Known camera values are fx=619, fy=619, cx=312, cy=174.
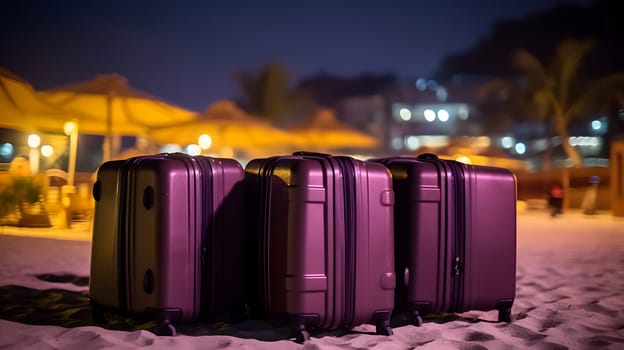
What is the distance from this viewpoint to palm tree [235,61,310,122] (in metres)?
40.5

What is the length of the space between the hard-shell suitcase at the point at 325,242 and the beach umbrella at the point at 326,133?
15512 millimetres

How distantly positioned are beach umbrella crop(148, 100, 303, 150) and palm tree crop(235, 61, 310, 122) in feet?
77.2

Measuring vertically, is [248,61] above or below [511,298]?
above

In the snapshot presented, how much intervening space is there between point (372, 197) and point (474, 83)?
45.6 m

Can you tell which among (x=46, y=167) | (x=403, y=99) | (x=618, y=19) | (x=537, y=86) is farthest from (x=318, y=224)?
(x=403, y=99)

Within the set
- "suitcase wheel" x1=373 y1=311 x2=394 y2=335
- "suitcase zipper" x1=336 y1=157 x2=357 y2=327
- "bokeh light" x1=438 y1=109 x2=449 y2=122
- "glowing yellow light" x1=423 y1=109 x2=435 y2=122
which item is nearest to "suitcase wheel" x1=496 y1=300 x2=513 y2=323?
"suitcase wheel" x1=373 y1=311 x2=394 y2=335

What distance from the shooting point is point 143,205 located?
3.19 m

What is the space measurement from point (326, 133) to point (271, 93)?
72.8 feet

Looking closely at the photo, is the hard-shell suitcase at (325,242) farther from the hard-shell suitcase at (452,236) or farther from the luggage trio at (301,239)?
the hard-shell suitcase at (452,236)

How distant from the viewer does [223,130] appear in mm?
15438

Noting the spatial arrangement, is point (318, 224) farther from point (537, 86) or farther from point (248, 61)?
point (248, 61)

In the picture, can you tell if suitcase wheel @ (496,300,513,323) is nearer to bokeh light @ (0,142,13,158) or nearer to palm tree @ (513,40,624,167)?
bokeh light @ (0,142,13,158)

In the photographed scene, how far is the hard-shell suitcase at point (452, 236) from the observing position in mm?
3490

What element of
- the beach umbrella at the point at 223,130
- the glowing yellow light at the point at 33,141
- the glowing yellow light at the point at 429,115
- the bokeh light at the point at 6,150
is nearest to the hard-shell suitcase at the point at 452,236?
the bokeh light at the point at 6,150
